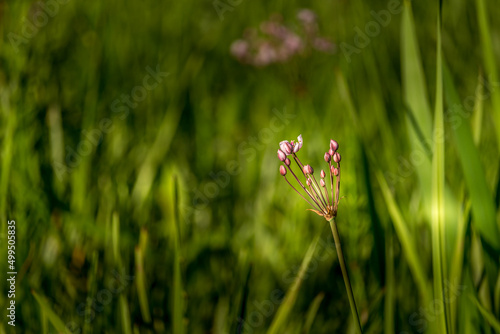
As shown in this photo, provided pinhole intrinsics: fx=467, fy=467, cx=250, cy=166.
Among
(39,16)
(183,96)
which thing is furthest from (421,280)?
(39,16)

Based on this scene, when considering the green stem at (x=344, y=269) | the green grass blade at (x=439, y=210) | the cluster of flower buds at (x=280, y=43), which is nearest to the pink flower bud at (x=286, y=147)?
the green stem at (x=344, y=269)

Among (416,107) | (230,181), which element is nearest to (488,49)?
(416,107)

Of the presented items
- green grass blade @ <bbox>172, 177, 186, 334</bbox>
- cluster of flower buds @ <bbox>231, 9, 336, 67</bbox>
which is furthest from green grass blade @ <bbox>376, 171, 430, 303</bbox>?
cluster of flower buds @ <bbox>231, 9, 336, 67</bbox>

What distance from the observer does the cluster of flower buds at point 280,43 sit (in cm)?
225

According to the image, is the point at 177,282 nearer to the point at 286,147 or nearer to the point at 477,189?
the point at 286,147

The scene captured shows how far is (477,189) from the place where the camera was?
0.78m

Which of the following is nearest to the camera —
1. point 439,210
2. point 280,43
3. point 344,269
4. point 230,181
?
point 344,269

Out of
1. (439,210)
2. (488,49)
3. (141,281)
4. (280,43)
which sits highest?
(280,43)

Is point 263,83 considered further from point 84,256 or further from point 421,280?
point 421,280

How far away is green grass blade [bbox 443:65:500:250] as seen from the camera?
776mm

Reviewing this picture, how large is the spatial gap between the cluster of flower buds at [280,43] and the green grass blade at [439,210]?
152 centimetres

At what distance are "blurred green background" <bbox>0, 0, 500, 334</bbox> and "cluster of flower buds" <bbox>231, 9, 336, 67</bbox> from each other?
79 millimetres

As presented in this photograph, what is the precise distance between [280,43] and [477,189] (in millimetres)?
1785

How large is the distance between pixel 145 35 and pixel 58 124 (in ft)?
3.81
